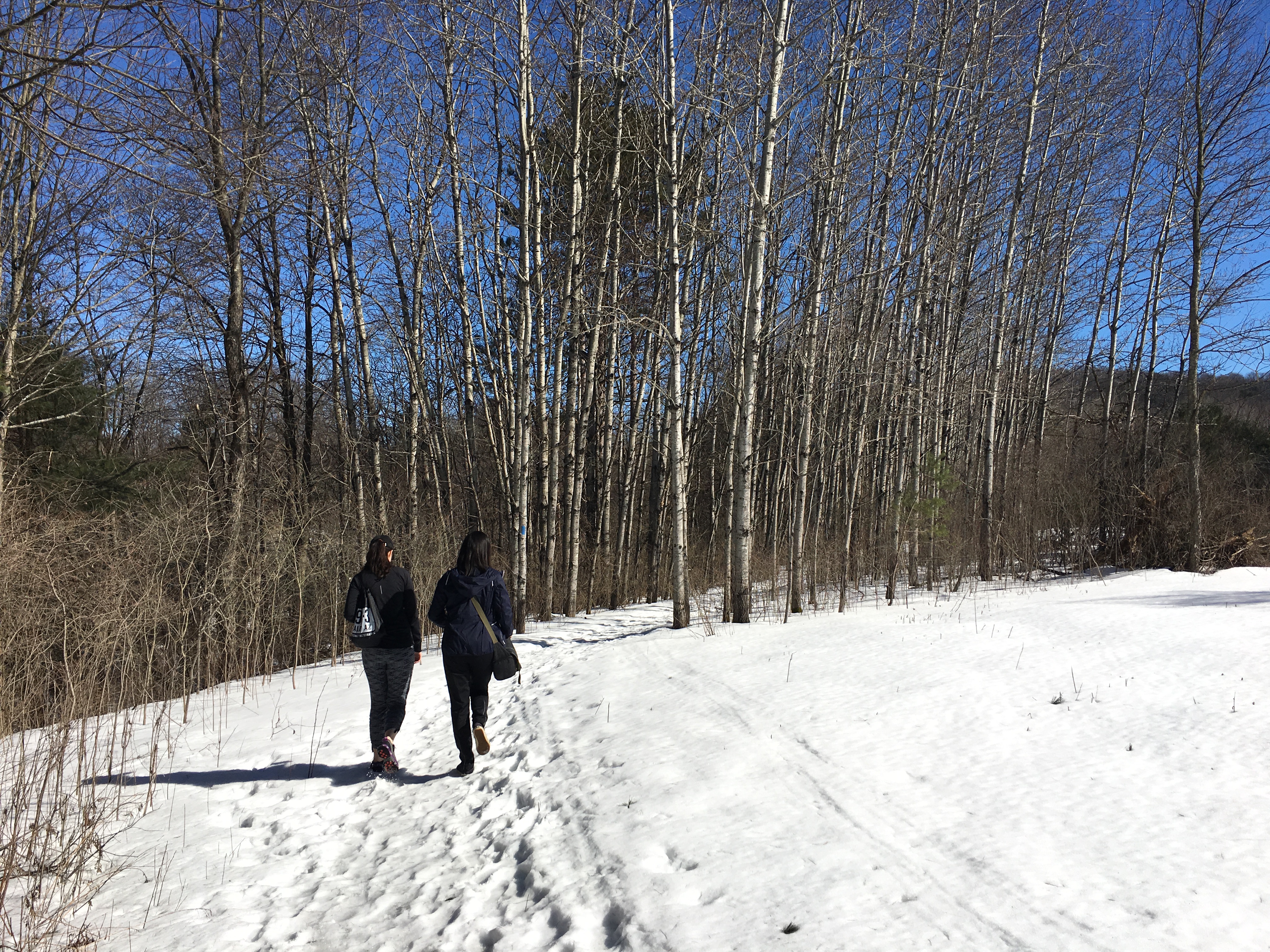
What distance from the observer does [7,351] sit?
8172mm

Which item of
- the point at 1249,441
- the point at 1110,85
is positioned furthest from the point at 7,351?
the point at 1249,441

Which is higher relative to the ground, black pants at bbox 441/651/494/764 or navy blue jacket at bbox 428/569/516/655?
navy blue jacket at bbox 428/569/516/655

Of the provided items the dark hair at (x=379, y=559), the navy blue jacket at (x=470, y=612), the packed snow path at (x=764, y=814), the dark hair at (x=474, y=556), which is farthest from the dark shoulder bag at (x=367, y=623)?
the packed snow path at (x=764, y=814)

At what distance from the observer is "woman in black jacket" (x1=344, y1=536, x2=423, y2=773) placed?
4.83m

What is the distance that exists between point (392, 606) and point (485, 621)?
71cm

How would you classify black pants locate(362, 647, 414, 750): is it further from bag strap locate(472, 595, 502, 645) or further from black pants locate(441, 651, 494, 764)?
bag strap locate(472, 595, 502, 645)

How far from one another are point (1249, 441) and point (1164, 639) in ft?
70.8

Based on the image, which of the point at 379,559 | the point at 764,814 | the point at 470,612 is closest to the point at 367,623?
the point at 379,559

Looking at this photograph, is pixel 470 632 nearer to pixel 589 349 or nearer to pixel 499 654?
pixel 499 654

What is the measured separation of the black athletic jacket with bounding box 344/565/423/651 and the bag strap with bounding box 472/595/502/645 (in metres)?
0.43

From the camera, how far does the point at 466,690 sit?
15.9 ft

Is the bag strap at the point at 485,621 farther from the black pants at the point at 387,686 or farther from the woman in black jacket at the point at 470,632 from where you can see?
the black pants at the point at 387,686

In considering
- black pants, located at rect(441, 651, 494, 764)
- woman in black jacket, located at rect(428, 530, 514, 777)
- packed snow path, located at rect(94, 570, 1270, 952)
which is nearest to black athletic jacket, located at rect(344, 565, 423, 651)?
woman in black jacket, located at rect(428, 530, 514, 777)

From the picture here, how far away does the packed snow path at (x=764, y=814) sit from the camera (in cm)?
259
